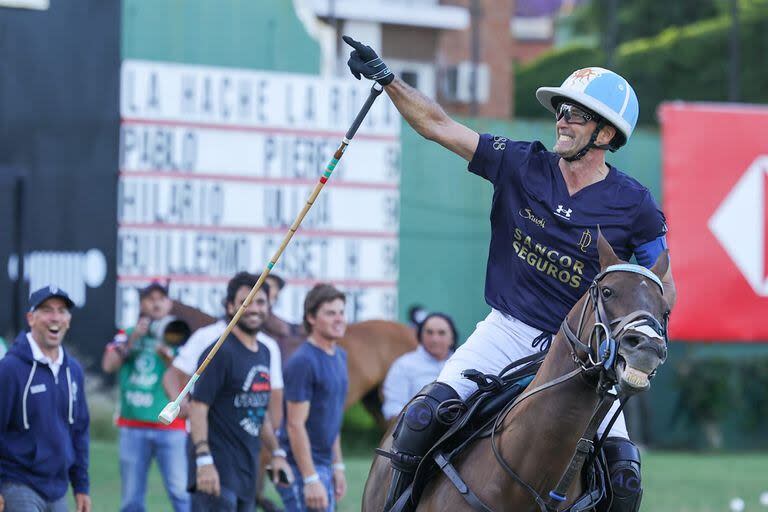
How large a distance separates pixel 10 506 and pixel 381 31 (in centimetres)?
1652

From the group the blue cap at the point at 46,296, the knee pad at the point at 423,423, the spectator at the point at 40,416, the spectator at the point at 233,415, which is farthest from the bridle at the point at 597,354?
the blue cap at the point at 46,296

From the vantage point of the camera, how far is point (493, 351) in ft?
20.6

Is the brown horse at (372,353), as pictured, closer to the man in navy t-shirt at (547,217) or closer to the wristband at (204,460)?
the wristband at (204,460)

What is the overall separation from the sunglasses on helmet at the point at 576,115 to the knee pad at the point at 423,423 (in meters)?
1.30

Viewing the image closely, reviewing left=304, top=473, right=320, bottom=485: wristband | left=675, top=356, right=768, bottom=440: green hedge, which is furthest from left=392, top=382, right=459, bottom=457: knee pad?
left=675, top=356, right=768, bottom=440: green hedge

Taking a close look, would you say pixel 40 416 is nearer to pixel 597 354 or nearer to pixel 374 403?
pixel 597 354

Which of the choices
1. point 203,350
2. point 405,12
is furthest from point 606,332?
point 405,12

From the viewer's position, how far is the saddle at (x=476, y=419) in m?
5.98

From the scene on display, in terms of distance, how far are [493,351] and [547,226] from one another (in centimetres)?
69

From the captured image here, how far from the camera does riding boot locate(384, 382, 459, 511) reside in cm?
607

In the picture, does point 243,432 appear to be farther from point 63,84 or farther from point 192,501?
point 63,84

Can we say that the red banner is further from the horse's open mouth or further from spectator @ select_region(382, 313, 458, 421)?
the horse's open mouth

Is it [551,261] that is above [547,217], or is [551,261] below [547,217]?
below

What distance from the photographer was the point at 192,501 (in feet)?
27.1
